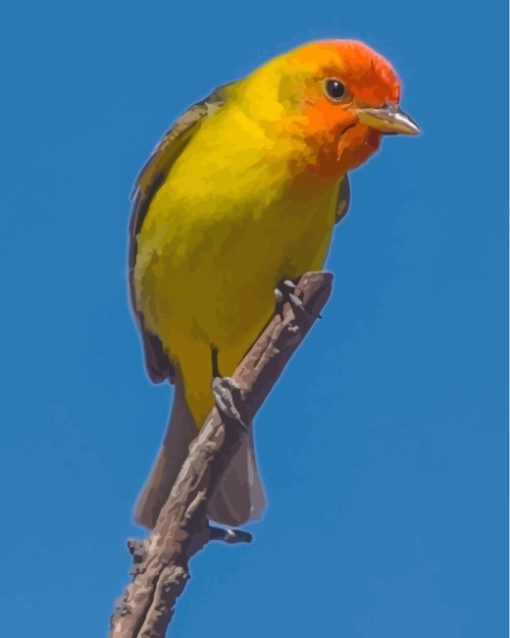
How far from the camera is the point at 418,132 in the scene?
4.58 m

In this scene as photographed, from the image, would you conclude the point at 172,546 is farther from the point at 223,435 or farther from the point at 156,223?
the point at 156,223

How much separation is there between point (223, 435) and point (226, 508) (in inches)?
62.8

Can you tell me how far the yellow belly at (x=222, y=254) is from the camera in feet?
14.9

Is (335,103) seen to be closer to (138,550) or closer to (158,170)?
(158,170)

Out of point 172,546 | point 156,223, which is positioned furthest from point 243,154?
point 172,546

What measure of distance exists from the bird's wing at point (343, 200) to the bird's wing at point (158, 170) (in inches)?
28.5

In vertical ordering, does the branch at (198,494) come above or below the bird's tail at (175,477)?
below

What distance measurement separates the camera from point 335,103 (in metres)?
4.66

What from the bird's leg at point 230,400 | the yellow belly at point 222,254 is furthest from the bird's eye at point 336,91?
the bird's leg at point 230,400

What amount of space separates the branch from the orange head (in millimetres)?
832

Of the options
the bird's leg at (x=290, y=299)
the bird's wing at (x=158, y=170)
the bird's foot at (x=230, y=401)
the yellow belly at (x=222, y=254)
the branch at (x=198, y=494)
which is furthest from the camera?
the bird's wing at (x=158, y=170)

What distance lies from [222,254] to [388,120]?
3.06ft

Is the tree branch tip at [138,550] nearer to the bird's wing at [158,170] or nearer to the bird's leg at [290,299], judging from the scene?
the bird's leg at [290,299]

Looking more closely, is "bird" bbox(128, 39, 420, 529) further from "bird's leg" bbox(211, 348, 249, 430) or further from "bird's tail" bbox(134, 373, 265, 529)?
"bird's leg" bbox(211, 348, 249, 430)
